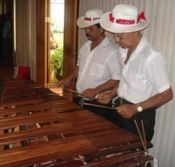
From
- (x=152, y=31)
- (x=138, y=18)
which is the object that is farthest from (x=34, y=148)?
(x=152, y=31)

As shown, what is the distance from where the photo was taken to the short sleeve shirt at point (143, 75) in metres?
1.88

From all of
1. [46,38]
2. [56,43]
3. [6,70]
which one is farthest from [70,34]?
[6,70]

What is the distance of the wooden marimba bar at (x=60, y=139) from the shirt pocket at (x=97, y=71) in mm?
461

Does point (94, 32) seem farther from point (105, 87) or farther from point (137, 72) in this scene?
point (137, 72)

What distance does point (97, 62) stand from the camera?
2605mm

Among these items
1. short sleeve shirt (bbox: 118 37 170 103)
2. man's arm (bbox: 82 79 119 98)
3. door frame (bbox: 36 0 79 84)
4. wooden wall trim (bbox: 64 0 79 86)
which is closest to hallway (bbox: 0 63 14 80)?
door frame (bbox: 36 0 79 84)

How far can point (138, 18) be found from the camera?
200cm

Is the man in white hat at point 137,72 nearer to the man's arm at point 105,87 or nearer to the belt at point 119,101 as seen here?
the belt at point 119,101

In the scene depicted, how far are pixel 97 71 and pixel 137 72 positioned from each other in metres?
0.66

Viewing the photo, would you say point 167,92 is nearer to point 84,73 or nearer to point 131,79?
point 131,79

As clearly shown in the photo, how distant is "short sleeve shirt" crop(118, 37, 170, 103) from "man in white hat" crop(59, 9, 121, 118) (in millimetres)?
365

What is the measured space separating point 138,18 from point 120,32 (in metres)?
0.18

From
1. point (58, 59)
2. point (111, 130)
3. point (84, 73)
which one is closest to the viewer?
point (111, 130)

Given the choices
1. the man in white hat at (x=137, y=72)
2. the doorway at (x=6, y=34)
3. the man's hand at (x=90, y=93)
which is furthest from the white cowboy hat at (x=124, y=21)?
the doorway at (x=6, y=34)
